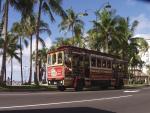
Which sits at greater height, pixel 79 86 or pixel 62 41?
pixel 62 41

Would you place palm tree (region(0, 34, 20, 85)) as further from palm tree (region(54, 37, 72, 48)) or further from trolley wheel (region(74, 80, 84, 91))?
trolley wheel (region(74, 80, 84, 91))

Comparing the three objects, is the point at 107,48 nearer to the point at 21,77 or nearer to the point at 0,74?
the point at 21,77

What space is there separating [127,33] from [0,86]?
31084mm

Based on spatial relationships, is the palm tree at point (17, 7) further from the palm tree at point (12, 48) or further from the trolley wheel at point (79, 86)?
the palm tree at point (12, 48)

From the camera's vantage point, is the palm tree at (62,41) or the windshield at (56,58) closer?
the windshield at (56,58)

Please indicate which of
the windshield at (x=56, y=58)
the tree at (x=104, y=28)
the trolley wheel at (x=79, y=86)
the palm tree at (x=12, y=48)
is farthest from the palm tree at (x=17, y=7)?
the palm tree at (x=12, y=48)

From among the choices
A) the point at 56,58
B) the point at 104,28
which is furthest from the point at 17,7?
the point at 104,28

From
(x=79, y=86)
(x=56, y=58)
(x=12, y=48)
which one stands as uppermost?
(x=12, y=48)

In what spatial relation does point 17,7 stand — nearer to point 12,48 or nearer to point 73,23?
point 73,23

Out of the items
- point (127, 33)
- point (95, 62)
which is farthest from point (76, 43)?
point (95, 62)

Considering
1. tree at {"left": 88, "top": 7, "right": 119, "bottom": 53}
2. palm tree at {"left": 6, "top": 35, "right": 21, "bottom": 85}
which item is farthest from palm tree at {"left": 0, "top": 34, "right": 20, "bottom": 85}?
tree at {"left": 88, "top": 7, "right": 119, "bottom": 53}

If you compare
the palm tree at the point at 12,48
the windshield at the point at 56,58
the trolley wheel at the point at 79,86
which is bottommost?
the trolley wheel at the point at 79,86

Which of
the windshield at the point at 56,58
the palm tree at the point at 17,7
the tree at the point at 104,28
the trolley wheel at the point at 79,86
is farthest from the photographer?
the tree at the point at 104,28

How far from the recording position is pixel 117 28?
56.7m
